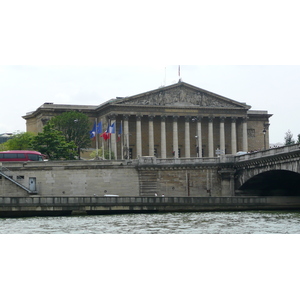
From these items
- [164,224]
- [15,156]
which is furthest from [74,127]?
[164,224]

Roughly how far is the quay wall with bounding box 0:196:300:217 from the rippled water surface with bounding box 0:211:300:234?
215 cm

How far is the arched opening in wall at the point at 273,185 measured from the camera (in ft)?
262

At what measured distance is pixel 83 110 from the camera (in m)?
130

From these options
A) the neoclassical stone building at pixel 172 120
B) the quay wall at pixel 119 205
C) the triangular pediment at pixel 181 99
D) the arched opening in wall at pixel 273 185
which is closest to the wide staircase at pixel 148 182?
the arched opening in wall at pixel 273 185

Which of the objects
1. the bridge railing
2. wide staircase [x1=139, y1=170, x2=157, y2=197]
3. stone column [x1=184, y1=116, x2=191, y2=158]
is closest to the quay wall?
the bridge railing

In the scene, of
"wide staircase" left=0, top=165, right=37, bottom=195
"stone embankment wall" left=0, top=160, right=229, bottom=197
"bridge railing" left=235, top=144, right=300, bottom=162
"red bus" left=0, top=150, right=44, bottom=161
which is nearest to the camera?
"bridge railing" left=235, top=144, right=300, bottom=162

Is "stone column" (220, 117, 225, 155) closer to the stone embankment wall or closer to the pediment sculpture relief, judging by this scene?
the pediment sculpture relief

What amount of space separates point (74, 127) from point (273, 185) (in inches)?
1721

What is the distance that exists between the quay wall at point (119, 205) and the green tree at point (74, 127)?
47.5 meters

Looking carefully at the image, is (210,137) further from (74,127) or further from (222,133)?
(74,127)

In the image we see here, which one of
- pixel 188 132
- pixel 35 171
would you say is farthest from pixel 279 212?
pixel 188 132

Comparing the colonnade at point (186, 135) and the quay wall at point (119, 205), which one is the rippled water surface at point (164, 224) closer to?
the quay wall at point (119, 205)

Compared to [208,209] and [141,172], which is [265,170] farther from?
[141,172]

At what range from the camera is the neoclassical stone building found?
125 meters
